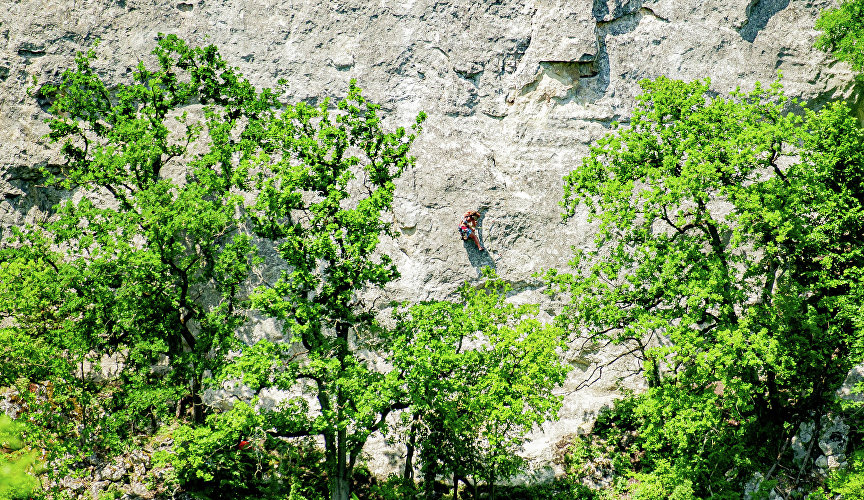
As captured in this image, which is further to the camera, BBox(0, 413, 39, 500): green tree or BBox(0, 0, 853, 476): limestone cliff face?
BBox(0, 0, 853, 476): limestone cliff face

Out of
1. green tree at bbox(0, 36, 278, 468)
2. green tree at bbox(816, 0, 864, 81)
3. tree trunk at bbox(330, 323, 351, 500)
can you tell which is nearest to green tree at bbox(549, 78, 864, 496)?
green tree at bbox(816, 0, 864, 81)

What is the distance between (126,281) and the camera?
20312mm

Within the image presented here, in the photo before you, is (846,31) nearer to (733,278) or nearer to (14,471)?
(733,278)

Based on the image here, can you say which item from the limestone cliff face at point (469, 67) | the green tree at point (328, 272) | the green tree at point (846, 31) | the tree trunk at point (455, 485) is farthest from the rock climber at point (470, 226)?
the green tree at point (846, 31)

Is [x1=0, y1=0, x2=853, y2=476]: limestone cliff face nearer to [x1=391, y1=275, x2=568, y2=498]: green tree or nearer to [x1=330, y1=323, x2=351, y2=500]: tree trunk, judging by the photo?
[x1=391, y1=275, x2=568, y2=498]: green tree

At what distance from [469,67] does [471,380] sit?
11718 mm

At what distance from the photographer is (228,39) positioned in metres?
26.0

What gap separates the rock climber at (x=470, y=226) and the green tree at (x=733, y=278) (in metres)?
4.92

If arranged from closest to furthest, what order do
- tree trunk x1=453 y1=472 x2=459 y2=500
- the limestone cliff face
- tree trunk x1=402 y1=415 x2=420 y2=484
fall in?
1. tree trunk x1=402 y1=415 x2=420 y2=484
2. tree trunk x1=453 y1=472 x2=459 y2=500
3. the limestone cliff face

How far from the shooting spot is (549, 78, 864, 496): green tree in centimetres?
1755

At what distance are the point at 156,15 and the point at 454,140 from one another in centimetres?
1156

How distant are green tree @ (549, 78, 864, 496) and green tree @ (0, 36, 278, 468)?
9.87 meters

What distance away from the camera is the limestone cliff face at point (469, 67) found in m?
24.7

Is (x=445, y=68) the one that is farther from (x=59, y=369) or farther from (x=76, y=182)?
(x=59, y=369)
